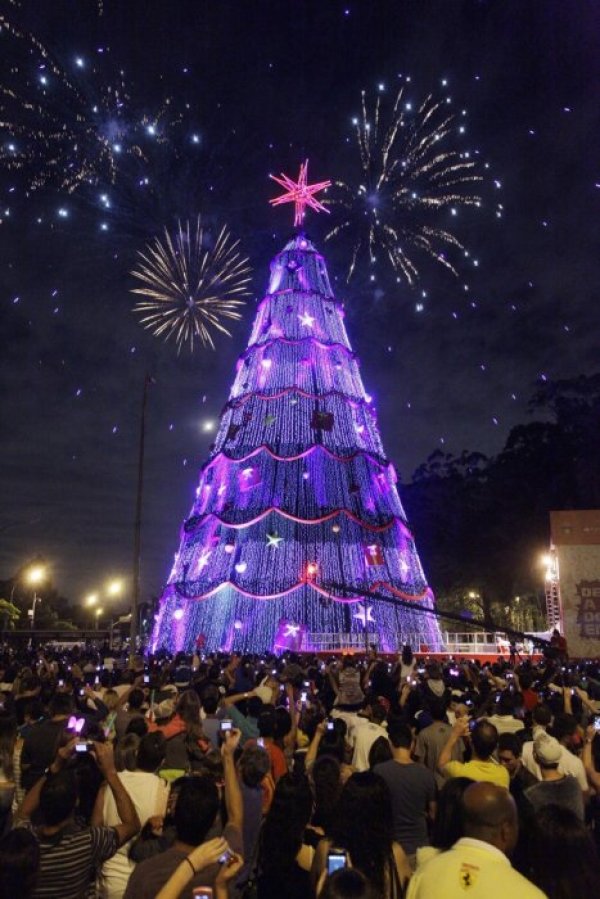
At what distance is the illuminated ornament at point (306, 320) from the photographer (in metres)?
37.6

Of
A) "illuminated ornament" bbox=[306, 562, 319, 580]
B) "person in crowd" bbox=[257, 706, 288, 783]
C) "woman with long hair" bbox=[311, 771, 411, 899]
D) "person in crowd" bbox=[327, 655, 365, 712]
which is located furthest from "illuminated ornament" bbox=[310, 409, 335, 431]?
"woman with long hair" bbox=[311, 771, 411, 899]

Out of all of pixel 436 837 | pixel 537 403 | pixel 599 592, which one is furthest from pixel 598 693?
pixel 537 403

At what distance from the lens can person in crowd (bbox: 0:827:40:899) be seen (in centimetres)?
311

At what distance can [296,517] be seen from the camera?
3234cm

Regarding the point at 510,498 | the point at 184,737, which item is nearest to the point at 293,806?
the point at 184,737

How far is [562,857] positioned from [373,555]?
97.2 ft

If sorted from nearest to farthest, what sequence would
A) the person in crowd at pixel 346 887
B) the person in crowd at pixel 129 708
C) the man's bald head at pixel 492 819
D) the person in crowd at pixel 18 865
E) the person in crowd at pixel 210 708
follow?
the person in crowd at pixel 346 887
the person in crowd at pixel 18 865
the man's bald head at pixel 492 819
the person in crowd at pixel 210 708
the person in crowd at pixel 129 708

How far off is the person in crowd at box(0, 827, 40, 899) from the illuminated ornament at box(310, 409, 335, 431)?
31.7 metres

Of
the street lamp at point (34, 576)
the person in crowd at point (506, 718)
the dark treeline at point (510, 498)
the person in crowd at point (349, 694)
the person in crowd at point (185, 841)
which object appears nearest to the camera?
the person in crowd at point (185, 841)

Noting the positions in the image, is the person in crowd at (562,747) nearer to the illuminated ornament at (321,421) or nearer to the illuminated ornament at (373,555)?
the illuminated ornament at (373,555)

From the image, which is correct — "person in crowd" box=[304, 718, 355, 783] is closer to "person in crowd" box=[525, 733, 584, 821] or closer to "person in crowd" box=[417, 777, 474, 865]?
"person in crowd" box=[525, 733, 584, 821]

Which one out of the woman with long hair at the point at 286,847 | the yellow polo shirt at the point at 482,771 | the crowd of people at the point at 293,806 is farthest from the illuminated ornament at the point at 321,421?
the woman with long hair at the point at 286,847

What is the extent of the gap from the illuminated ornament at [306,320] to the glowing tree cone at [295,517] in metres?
0.08

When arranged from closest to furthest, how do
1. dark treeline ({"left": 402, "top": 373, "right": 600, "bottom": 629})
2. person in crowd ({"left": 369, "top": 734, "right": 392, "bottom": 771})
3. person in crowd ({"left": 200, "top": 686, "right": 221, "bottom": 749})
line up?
person in crowd ({"left": 369, "top": 734, "right": 392, "bottom": 771}) → person in crowd ({"left": 200, "top": 686, "right": 221, "bottom": 749}) → dark treeline ({"left": 402, "top": 373, "right": 600, "bottom": 629})
